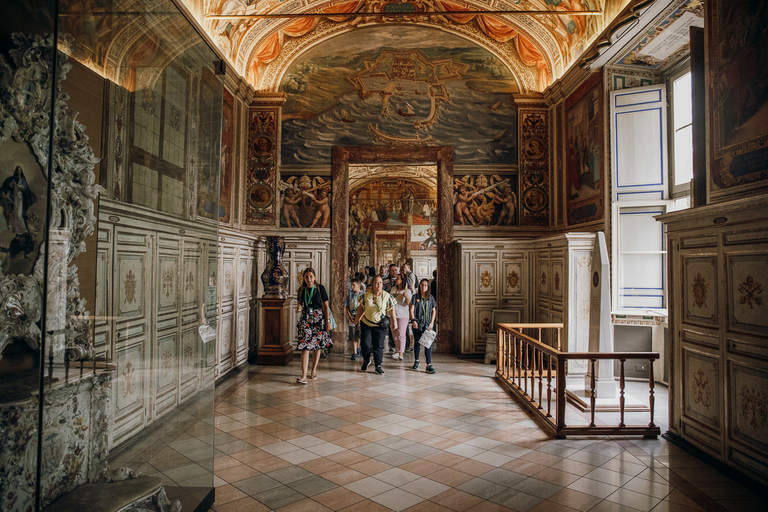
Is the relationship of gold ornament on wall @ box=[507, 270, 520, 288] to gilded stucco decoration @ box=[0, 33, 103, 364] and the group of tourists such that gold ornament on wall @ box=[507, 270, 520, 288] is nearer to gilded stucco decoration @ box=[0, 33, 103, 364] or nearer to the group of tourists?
the group of tourists

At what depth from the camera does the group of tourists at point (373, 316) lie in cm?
745

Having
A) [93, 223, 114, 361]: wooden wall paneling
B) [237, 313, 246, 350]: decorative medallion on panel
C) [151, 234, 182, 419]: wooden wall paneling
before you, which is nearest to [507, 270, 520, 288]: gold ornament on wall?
[237, 313, 246, 350]: decorative medallion on panel

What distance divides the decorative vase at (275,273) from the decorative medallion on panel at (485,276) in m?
4.30

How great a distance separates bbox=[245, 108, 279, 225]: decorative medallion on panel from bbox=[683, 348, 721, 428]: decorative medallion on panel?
8.80 m

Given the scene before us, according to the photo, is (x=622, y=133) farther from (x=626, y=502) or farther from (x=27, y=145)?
(x=27, y=145)

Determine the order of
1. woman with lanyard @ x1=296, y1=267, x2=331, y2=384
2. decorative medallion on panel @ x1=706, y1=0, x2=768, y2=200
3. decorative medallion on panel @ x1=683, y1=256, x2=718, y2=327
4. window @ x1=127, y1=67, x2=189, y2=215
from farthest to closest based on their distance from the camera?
woman with lanyard @ x1=296, y1=267, x2=331, y2=384 → decorative medallion on panel @ x1=683, y1=256, x2=718, y2=327 → decorative medallion on panel @ x1=706, y1=0, x2=768, y2=200 → window @ x1=127, y1=67, x2=189, y2=215

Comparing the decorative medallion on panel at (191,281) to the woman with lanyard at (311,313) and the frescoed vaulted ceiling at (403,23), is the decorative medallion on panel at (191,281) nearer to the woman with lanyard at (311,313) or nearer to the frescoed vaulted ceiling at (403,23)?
the woman with lanyard at (311,313)

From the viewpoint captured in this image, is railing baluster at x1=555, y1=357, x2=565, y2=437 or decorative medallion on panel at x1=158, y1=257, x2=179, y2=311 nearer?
decorative medallion on panel at x1=158, y1=257, x2=179, y2=311

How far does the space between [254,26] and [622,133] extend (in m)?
7.99

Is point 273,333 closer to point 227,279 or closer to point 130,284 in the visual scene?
point 227,279

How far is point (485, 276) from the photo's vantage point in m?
10.7

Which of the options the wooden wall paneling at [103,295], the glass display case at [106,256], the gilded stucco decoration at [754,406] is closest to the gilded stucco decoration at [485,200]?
the gilded stucco decoration at [754,406]

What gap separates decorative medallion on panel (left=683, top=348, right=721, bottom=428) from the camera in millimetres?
4488

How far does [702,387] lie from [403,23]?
990 cm
